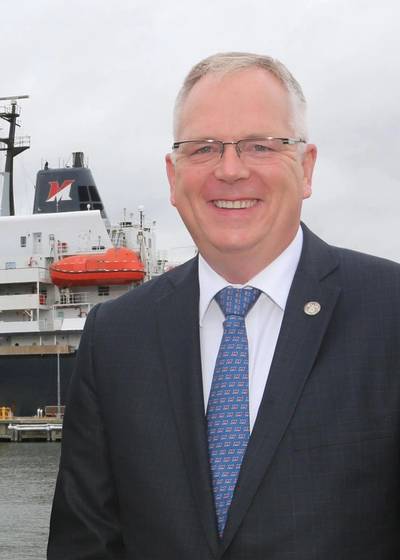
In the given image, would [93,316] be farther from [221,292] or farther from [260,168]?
[260,168]

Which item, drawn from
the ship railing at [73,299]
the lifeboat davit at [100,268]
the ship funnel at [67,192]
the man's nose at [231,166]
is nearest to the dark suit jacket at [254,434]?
the man's nose at [231,166]

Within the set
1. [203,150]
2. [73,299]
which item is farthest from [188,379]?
[73,299]

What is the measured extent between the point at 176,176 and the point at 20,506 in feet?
60.2

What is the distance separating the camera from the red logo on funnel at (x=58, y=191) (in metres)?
38.5

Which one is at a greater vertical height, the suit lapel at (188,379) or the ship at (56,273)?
the ship at (56,273)

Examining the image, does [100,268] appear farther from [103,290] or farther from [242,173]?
[242,173]

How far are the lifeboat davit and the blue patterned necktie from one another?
32.4m

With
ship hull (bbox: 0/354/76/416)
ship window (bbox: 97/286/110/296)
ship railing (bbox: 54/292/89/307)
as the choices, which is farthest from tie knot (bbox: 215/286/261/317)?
ship window (bbox: 97/286/110/296)

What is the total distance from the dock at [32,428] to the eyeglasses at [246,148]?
30.2 m

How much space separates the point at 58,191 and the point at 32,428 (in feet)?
33.3

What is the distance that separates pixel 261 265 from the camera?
2705mm

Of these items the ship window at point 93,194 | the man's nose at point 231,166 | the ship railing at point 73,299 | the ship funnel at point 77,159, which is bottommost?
the man's nose at point 231,166

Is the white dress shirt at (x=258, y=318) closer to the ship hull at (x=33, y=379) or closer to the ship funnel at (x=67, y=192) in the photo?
the ship hull at (x=33, y=379)

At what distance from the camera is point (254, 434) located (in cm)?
255
